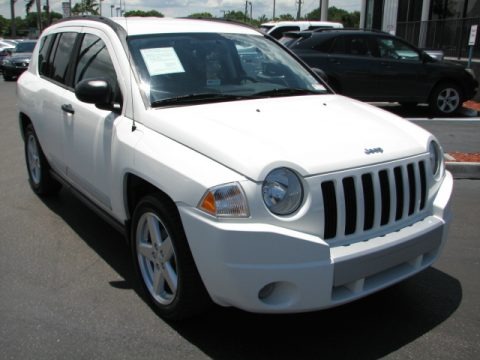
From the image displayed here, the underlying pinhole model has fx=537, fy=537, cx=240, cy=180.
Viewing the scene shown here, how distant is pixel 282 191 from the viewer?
2.73 meters

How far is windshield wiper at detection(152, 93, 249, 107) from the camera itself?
3506 millimetres

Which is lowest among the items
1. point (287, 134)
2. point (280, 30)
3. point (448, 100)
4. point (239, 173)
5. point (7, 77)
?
point (7, 77)

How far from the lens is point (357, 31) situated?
11.6 m

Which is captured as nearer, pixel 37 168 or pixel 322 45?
pixel 37 168

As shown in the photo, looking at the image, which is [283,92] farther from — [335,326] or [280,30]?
[280,30]

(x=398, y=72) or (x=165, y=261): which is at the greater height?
(x=398, y=72)

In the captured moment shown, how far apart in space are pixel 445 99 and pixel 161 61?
9253mm

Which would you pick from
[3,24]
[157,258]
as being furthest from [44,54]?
[3,24]

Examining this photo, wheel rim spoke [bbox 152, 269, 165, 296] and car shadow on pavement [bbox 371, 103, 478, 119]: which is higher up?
wheel rim spoke [bbox 152, 269, 165, 296]

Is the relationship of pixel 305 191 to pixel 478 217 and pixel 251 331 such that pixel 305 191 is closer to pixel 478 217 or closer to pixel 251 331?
pixel 251 331

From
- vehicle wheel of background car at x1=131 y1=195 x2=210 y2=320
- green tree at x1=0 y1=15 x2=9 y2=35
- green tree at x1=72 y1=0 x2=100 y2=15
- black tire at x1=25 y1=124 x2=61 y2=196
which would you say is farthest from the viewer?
green tree at x1=0 y1=15 x2=9 y2=35

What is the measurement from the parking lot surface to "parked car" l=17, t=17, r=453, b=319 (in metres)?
0.27

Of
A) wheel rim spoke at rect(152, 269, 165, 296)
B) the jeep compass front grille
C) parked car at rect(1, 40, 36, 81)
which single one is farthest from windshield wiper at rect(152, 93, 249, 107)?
parked car at rect(1, 40, 36, 81)

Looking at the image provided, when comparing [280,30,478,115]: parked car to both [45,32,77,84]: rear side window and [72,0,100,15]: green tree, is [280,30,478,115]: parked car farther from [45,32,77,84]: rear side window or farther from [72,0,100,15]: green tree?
[72,0,100,15]: green tree
